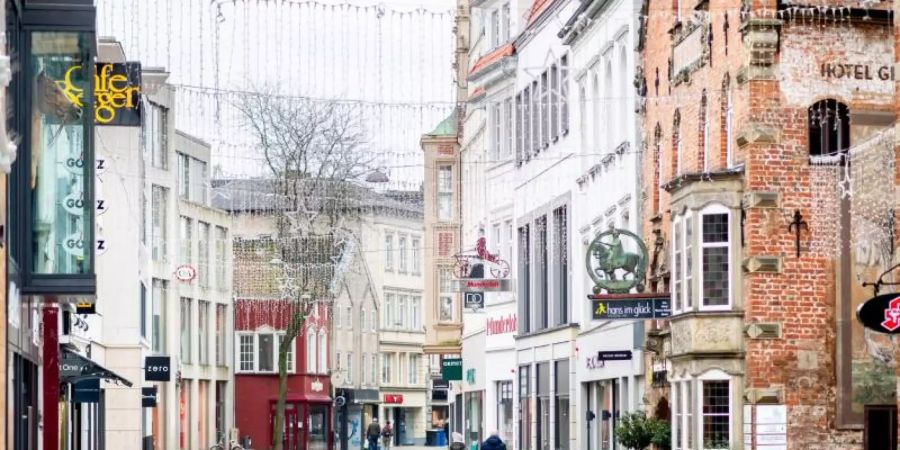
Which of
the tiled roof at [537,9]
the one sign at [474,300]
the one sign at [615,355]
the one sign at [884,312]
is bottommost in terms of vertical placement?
the one sign at [615,355]

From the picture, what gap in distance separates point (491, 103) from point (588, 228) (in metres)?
12.6

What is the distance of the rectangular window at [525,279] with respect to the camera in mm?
54062

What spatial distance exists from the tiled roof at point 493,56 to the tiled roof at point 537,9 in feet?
5.04

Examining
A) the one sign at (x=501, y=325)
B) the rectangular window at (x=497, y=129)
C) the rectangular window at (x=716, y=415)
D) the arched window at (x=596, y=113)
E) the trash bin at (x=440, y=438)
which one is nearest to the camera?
the rectangular window at (x=716, y=415)

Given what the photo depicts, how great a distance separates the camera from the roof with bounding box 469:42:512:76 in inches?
2221

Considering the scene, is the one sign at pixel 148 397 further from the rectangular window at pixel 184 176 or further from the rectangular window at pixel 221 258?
the rectangular window at pixel 221 258

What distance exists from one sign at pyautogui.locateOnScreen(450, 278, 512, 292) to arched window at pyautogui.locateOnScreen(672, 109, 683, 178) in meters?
16.9

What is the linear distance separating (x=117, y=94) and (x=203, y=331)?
5017cm

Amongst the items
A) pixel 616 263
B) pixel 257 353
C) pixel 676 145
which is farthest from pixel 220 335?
pixel 676 145

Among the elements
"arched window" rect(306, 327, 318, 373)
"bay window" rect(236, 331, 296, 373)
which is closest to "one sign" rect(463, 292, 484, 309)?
"bay window" rect(236, 331, 296, 373)

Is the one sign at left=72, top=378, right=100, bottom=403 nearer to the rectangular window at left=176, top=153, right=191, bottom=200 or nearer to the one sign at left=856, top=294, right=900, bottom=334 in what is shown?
the one sign at left=856, top=294, right=900, bottom=334

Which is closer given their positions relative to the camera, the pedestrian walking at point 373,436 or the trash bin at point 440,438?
the pedestrian walking at point 373,436

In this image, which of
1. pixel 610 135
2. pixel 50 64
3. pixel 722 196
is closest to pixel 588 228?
pixel 610 135

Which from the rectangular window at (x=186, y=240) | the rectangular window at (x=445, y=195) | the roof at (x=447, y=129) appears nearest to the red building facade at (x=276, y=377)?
the rectangular window at (x=186, y=240)
